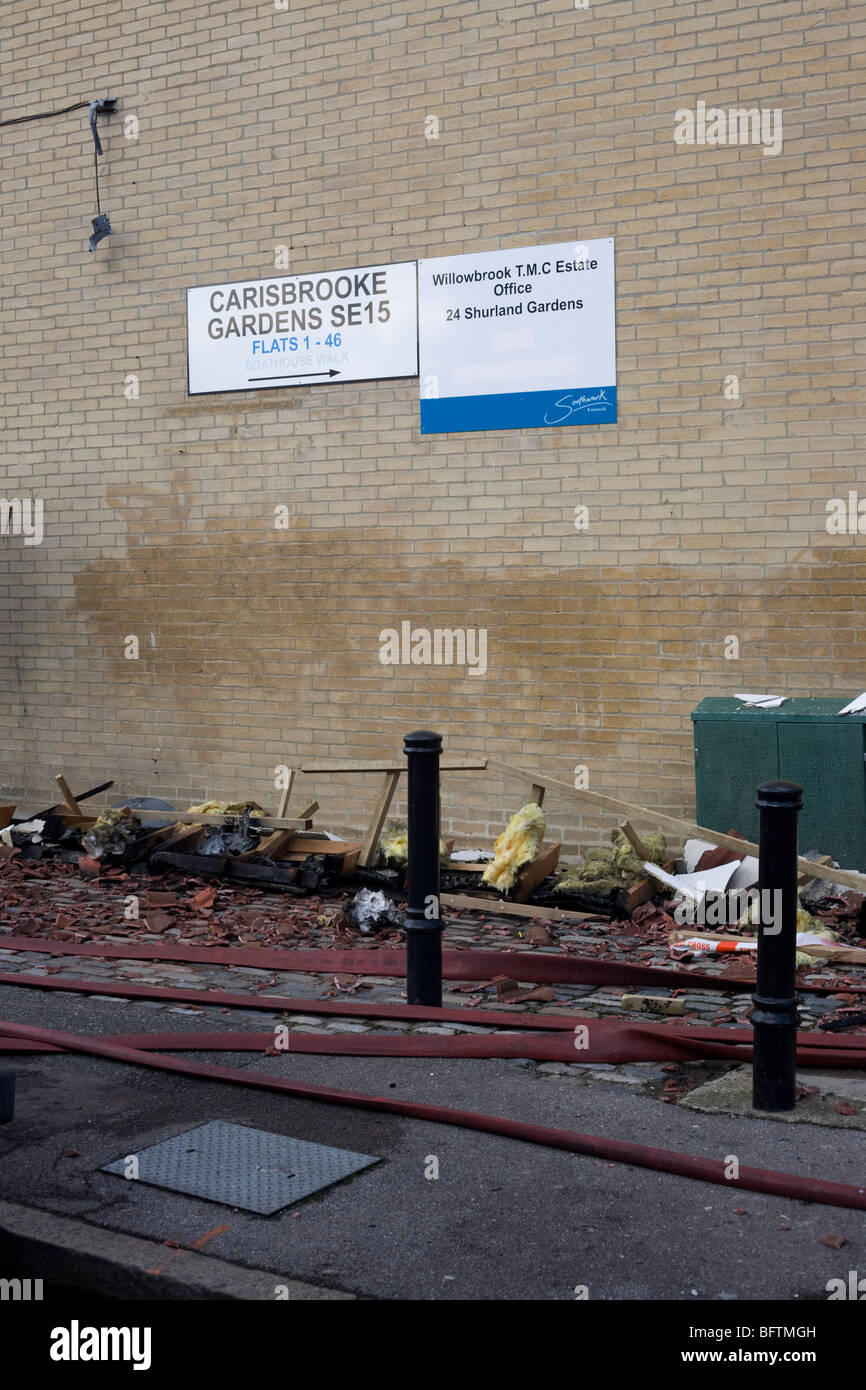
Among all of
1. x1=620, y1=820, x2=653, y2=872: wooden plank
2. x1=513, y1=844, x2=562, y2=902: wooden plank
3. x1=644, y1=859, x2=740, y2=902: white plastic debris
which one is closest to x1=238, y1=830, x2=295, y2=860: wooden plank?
x1=513, y1=844, x2=562, y2=902: wooden plank

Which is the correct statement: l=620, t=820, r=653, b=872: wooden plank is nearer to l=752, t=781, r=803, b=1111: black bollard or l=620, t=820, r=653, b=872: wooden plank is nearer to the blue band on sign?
the blue band on sign

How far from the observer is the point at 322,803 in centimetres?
1073

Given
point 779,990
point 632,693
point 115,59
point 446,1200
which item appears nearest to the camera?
point 446,1200

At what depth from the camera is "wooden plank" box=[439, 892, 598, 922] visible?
817cm

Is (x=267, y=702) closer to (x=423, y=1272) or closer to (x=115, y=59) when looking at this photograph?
(x=115, y=59)

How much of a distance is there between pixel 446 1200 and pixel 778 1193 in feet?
3.37

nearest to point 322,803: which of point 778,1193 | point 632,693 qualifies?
point 632,693

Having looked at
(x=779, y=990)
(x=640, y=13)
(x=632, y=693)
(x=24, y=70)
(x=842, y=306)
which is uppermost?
(x=24, y=70)

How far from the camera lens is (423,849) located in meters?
5.80

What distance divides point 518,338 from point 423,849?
16.8 feet

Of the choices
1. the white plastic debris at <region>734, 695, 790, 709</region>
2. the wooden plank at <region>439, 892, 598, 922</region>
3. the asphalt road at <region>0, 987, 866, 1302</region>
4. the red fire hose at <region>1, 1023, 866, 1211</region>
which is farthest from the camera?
the white plastic debris at <region>734, 695, 790, 709</region>

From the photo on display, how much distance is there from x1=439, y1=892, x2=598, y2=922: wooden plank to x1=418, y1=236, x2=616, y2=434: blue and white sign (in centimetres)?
347

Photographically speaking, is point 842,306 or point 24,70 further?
point 24,70

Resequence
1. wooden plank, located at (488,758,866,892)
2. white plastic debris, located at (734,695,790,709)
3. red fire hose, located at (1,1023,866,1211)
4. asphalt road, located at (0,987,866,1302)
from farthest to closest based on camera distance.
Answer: white plastic debris, located at (734,695,790,709) < wooden plank, located at (488,758,866,892) < red fire hose, located at (1,1023,866,1211) < asphalt road, located at (0,987,866,1302)
